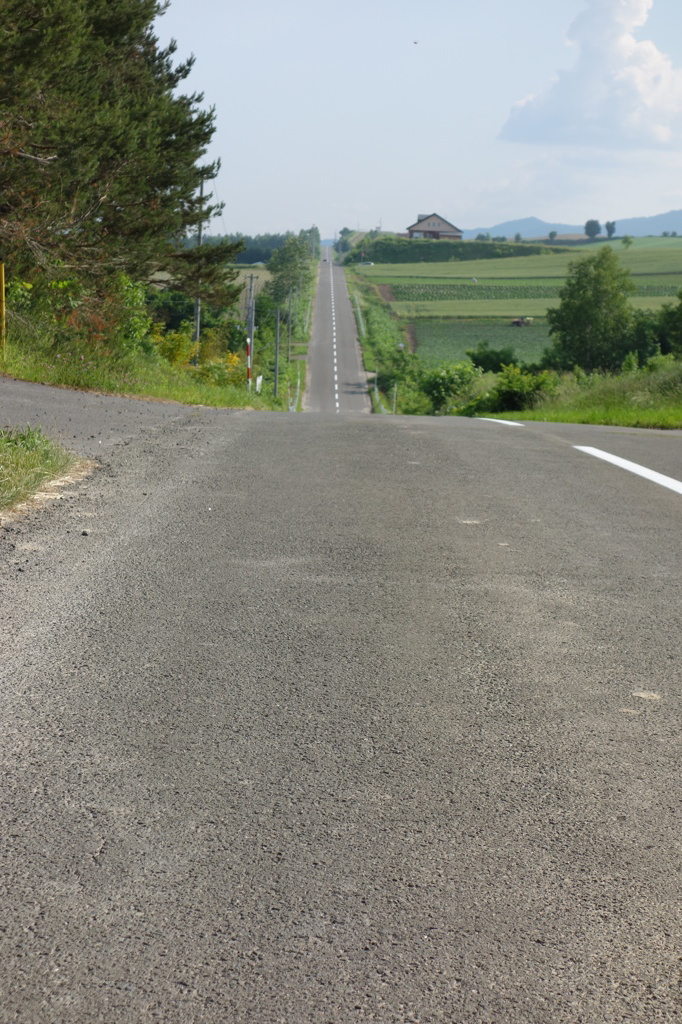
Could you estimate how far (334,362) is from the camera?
100688 mm

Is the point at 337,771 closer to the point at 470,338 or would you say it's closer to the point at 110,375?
the point at 110,375

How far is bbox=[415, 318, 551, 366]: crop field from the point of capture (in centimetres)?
10125

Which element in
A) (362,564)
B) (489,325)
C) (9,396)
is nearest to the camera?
(362,564)

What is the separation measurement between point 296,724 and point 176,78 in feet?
92.6

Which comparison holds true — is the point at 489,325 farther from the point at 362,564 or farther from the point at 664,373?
the point at 362,564

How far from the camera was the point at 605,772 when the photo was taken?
10.4 ft

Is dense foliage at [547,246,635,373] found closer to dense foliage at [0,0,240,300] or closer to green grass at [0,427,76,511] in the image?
dense foliage at [0,0,240,300]

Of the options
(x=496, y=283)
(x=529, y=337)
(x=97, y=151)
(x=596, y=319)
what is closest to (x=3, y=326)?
(x=97, y=151)

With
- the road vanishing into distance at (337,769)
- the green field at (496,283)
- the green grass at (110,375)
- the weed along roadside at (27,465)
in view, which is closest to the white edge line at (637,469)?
the road vanishing into distance at (337,769)

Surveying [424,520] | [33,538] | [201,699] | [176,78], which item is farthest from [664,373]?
[201,699]

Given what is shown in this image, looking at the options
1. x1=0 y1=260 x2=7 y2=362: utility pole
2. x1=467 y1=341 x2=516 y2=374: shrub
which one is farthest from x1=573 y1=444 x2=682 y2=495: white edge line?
x1=467 y1=341 x2=516 y2=374: shrub

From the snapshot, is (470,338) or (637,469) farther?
(470,338)

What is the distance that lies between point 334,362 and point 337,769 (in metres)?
98.7

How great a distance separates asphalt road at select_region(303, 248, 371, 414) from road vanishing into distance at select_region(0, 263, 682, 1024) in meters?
47.3
